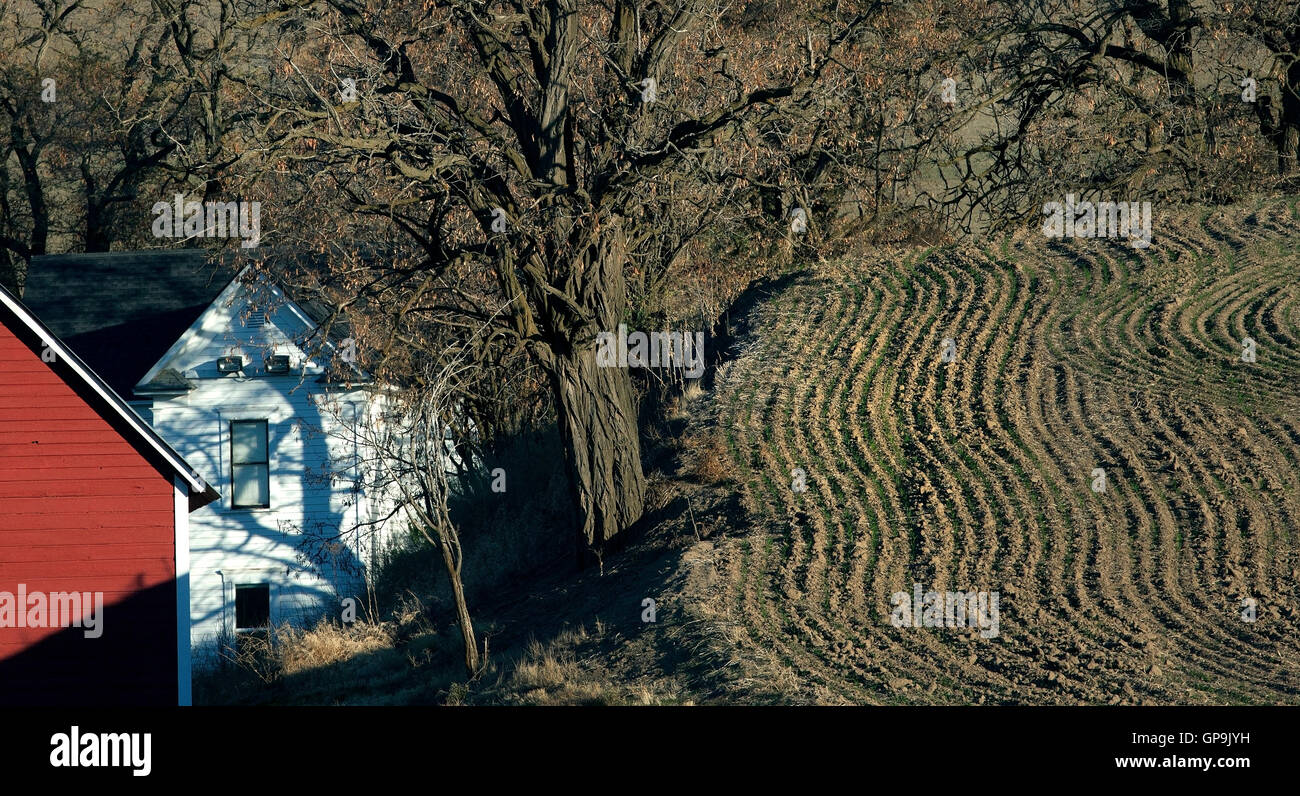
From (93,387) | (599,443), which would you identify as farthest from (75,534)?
(599,443)

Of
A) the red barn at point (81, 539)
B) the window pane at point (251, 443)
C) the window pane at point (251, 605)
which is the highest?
the window pane at point (251, 443)

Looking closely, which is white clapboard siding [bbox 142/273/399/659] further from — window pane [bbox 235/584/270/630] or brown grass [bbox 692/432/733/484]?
brown grass [bbox 692/432/733/484]

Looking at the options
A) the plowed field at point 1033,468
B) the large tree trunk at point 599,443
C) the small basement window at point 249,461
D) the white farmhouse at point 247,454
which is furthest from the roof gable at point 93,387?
the small basement window at point 249,461

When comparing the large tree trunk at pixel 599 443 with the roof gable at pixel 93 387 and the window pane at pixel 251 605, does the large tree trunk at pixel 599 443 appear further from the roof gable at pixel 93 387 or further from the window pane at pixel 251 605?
the window pane at pixel 251 605

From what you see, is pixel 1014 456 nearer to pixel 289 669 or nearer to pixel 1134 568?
pixel 1134 568

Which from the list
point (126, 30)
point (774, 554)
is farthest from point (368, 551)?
point (126, 30)

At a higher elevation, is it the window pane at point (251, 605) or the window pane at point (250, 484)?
the window pane at point (250, 484)

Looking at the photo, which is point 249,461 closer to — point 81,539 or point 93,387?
point 81,539
